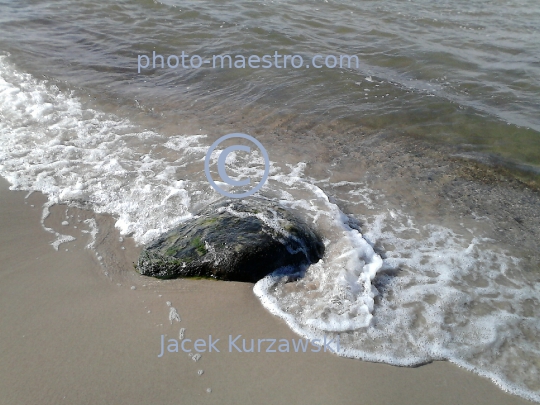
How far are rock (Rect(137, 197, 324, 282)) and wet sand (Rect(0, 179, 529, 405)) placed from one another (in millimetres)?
116

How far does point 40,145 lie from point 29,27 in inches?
260

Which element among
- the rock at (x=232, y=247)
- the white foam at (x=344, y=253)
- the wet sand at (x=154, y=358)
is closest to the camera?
the wet sand at (x=154, y=358)

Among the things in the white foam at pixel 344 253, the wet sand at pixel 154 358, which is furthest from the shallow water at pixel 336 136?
the wet sand at pixel 154 358

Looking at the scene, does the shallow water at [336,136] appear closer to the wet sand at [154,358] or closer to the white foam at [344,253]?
the white foam at [344,253]

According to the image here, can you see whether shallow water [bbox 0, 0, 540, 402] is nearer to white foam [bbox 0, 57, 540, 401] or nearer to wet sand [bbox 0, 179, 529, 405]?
white foam [bbox 0, 57, 540, 401]

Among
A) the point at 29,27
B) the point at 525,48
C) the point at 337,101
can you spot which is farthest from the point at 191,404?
the point at 29,27

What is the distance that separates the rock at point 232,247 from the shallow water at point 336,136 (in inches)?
8.2

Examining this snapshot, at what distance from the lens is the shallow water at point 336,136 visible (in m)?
3.47

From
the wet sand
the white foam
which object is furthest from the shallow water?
the wet sand

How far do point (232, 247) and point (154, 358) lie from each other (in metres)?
1.08

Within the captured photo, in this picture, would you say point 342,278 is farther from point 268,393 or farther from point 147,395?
point 147,395

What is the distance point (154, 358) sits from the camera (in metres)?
2.95

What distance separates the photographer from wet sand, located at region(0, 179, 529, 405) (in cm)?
275

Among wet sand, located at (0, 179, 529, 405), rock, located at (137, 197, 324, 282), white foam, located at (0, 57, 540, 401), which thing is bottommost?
wet sand, located at (0, 179, 529, 405)
